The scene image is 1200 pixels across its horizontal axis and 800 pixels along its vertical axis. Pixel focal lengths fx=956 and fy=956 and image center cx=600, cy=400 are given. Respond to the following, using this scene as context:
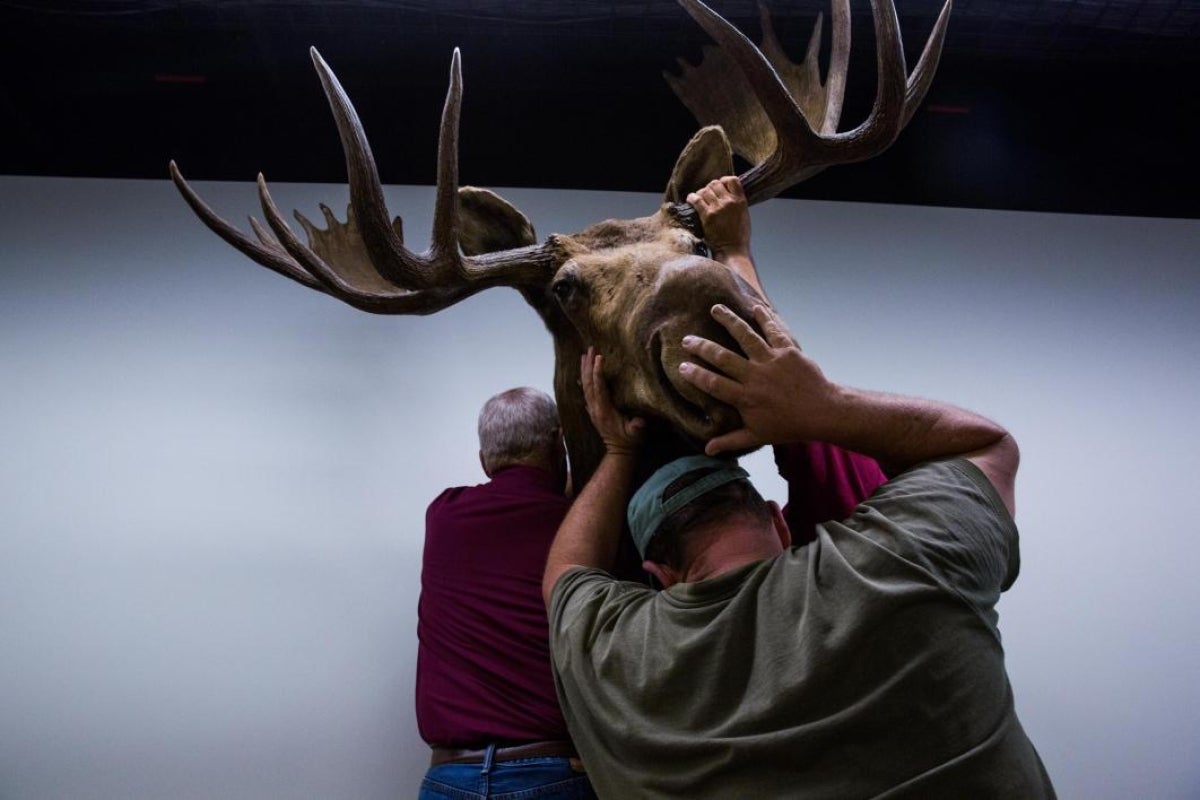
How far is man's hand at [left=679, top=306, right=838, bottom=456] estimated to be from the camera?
56.4 inches

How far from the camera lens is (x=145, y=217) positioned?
10.8ft

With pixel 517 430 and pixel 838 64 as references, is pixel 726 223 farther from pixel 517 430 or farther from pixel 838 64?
pixel 517 430

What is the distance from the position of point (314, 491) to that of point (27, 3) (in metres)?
1.58

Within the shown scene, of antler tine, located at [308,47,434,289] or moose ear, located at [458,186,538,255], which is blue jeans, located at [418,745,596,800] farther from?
moose ear, located at [458,186,538,255]

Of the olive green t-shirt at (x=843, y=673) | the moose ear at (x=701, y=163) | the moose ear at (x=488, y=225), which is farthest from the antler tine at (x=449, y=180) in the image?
the olive green t-shirt at (x=843, y=673)

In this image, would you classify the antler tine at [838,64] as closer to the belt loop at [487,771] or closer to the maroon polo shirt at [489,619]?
the maroon polo shirt at [489,619]

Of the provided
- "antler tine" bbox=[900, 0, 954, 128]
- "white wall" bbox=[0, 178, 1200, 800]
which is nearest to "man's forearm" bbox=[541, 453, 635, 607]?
"antler tine" bbox=[900, 0, 954, 128]

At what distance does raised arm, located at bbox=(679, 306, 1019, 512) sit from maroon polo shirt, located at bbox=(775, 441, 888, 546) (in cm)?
30

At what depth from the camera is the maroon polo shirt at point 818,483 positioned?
1764 millimetres

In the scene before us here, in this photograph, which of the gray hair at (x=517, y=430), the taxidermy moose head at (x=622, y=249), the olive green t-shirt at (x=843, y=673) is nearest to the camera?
the olive green t-shirt at (x=843, y=673)

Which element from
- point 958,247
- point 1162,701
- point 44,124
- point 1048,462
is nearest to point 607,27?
point 958,247

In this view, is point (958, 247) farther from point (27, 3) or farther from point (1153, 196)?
point (27, 3)

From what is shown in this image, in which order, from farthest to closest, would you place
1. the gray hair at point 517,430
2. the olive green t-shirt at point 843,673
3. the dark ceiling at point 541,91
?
the dark ceiling at point 541,91
the gray hair at point 517,430
the olive green t-shirt at point 843,673

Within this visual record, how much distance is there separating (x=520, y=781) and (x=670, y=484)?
2.71ft
